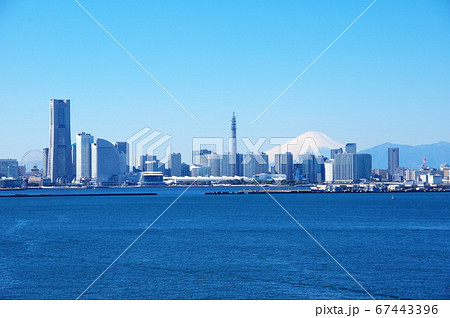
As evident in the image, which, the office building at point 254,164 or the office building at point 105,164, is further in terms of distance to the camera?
the office building at point 105,164

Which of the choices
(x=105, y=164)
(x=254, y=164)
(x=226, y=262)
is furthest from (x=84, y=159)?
(x=226, y=262)

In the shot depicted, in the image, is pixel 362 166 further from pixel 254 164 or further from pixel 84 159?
pixel 84 159

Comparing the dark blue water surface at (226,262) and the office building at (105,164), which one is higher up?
the office building at (105,164)

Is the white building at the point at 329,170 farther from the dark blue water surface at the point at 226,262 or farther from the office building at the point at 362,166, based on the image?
the dark blue water surface at the point at 226,262

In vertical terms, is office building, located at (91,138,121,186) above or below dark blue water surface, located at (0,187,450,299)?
above

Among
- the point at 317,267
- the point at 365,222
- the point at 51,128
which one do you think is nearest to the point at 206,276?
the point at 317,267

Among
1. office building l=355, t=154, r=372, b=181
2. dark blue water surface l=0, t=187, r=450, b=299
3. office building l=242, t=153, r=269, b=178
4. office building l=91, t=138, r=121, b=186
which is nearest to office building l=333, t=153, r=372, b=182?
office building l=355, t=154, r=372, b=181

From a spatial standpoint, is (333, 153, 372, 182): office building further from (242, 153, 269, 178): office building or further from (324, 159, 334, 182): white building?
(242, 153, 269, 178): office building

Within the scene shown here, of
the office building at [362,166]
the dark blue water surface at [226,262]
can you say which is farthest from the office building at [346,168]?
the dark blue water surface at [226,262]
